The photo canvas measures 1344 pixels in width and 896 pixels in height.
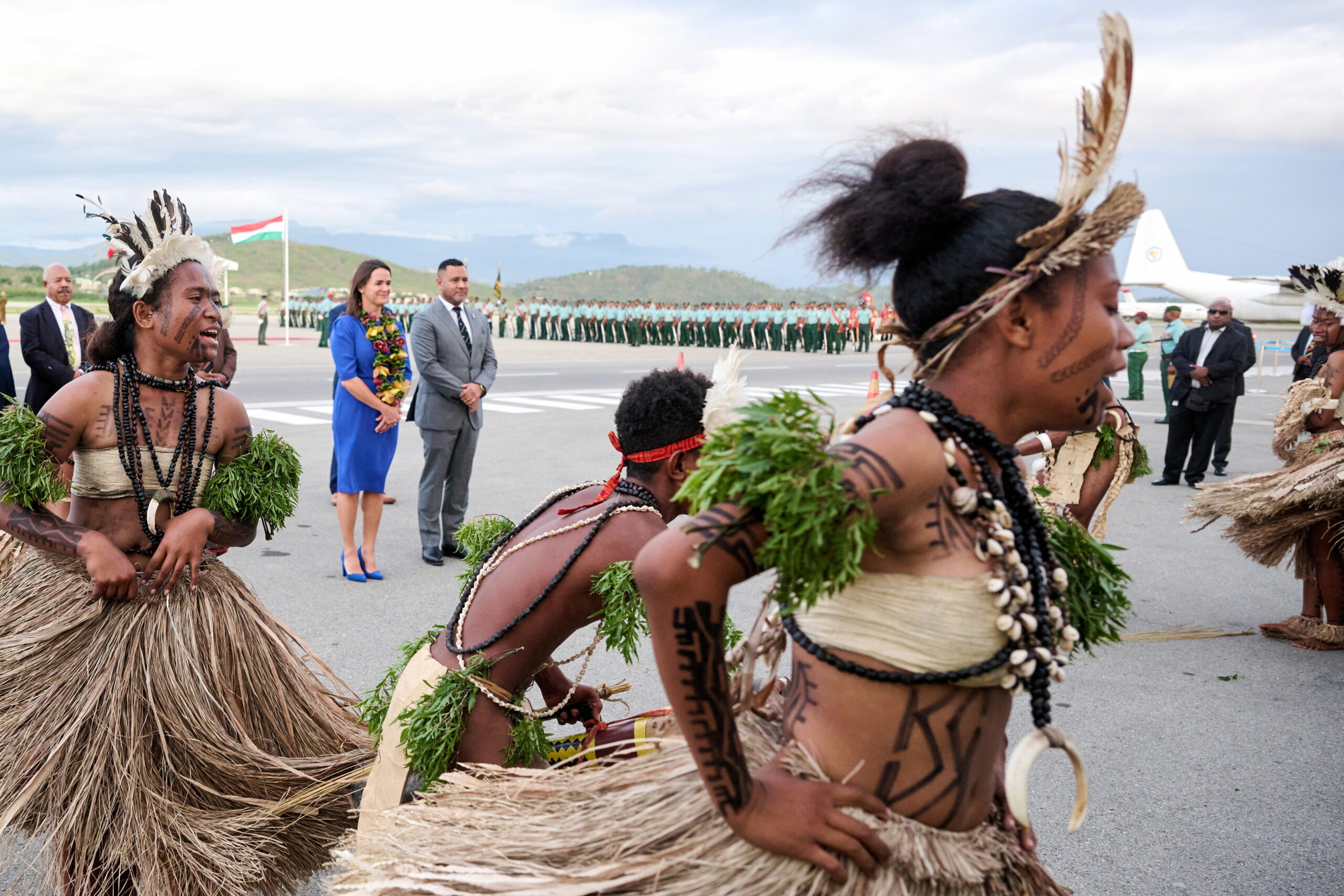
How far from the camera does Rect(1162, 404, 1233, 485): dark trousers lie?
38.9 feet

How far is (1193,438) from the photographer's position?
1212cm

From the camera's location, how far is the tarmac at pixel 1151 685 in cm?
384

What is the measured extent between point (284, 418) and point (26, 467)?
11.7 meters

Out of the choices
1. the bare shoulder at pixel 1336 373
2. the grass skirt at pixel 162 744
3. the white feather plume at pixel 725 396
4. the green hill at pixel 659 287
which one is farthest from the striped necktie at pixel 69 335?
the green hill at pixel 659 287

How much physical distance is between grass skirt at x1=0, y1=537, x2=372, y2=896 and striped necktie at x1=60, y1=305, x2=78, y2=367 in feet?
19.7

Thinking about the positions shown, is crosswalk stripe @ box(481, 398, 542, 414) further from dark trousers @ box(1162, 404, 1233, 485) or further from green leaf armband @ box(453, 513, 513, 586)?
green leaf armband @ box(453, 513, 513, 586)

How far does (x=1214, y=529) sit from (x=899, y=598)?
30.5 ft

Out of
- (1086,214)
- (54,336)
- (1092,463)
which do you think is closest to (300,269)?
(54,336)

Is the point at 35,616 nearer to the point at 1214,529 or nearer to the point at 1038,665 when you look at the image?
the point at 1038,665

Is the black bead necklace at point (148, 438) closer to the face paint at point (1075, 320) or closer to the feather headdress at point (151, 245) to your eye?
the feather headdress at point (151, 245)

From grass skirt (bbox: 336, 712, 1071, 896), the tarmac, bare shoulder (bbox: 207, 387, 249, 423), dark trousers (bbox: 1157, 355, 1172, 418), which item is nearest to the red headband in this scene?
grass skirt (bbox: 336, 712, 1071, 896)

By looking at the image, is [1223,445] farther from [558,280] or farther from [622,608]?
[558,280]

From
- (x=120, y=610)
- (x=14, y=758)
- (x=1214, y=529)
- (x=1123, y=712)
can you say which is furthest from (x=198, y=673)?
(x=1214, y=529)

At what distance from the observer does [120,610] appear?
324 centimetres
